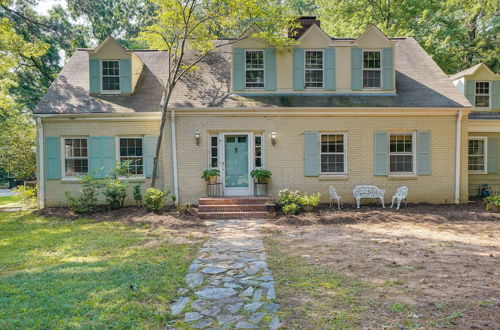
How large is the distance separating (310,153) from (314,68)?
10.6ft

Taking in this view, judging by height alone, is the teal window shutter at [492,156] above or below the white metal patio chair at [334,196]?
above

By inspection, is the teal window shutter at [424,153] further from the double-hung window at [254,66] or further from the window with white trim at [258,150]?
the double-hung window at [254,66]

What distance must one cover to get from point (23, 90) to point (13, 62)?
15.9 metres

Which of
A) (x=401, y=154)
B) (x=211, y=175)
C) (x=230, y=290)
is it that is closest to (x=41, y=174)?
(x=211, y=175)

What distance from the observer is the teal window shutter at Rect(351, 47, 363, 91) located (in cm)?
1156

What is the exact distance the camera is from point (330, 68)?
11.5m

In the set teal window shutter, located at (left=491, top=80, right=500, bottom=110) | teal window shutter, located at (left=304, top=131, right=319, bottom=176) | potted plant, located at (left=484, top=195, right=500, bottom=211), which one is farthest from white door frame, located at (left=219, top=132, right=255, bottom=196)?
teal window shutter, located at (left=491, top=80, right=500, bottom=110)

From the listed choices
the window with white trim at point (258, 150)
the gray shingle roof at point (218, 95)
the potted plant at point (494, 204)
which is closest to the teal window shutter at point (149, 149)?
the gray shingle roof at point (218, 95)

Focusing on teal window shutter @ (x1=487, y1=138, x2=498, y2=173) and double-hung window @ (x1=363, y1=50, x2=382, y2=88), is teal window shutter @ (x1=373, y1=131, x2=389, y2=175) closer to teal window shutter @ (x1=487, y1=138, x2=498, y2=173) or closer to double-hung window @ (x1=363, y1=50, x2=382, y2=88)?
double-hung window @ (x1=363, y1=50, x2=382, y2=88)

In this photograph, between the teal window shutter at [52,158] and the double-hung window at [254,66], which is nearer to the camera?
the teal window shutter at [52,158]

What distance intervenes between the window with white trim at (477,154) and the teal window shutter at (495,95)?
1825mm

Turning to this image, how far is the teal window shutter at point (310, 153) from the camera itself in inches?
432

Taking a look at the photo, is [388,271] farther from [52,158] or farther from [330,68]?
[52,158]

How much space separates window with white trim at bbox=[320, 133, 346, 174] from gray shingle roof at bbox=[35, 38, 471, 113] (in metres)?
1.16
